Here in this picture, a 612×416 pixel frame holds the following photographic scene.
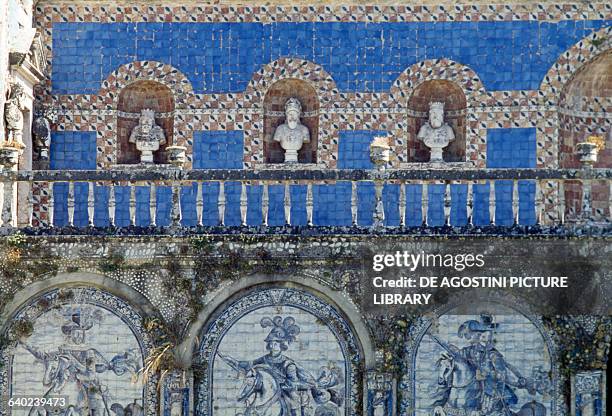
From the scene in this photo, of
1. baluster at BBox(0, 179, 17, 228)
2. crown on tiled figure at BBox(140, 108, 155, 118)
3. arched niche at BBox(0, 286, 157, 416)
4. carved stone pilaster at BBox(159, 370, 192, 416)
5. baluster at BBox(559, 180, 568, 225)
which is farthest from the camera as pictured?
crown on tiled figure at BBox(140, 108, 155, 118)

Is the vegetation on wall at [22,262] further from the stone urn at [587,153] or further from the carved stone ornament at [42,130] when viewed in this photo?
the stone urn at [587,153]

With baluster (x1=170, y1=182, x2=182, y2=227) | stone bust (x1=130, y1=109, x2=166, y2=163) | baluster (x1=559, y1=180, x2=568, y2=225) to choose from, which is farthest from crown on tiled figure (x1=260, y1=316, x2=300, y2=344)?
stone bust (x1=130, y1=109, x2=166, y2=163)

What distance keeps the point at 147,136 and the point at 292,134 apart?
2.89 metres

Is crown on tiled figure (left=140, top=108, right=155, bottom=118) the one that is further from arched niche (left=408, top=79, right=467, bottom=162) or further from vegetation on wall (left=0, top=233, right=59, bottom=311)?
vegetation on wall (left=0, top=233, right=59, bottom=311)

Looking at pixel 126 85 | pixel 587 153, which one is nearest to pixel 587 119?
pixel 587 153

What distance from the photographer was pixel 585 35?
31312 millimetres

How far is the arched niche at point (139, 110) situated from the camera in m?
32.1

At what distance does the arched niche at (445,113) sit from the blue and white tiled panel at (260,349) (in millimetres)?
6114

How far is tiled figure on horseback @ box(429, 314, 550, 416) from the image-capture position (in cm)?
2638

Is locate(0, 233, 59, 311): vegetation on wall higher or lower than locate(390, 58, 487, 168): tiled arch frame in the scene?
lower

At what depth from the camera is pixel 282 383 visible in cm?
2666

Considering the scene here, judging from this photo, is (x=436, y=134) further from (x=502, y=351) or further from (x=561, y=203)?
(x=502, y=351)

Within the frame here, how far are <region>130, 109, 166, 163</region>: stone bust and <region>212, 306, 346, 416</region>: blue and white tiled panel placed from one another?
6277mm

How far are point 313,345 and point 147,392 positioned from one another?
286cm
